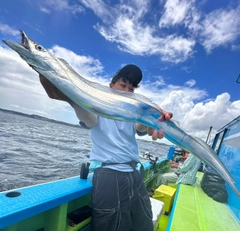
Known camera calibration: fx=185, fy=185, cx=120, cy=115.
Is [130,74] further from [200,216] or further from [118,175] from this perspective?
[200,216]

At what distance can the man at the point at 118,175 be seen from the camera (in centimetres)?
196

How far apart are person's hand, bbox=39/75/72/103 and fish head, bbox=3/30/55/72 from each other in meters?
0.10

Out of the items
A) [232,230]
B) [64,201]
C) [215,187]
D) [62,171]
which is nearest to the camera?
[64,201]

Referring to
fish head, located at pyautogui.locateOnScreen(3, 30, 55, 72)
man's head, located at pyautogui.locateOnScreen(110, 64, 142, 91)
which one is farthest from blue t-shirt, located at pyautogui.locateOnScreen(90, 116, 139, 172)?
fish head, located at pyautogui.locateOnScreen(3, 30, 55, 72)

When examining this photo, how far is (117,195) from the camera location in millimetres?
1961

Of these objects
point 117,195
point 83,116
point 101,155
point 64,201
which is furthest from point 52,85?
point 64,201

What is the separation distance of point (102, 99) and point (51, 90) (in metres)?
0.33

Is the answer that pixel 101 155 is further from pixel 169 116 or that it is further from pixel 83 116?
pixel 169 116

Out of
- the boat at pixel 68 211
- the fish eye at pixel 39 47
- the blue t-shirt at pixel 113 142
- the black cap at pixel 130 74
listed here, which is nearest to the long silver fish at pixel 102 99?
the fish eye at pixel 39 47

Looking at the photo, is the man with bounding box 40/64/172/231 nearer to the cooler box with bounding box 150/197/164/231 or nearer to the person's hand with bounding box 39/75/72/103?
the person's hand with bounding box 39/75/72/103

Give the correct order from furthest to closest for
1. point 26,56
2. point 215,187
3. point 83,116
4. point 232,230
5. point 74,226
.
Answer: point 215,187
point 232,230
point 74,226
point 83,116
point 26,56

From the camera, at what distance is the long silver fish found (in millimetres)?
989

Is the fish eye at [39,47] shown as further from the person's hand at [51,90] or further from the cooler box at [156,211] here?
the cooler box at [156,211]

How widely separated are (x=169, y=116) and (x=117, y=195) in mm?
1091
